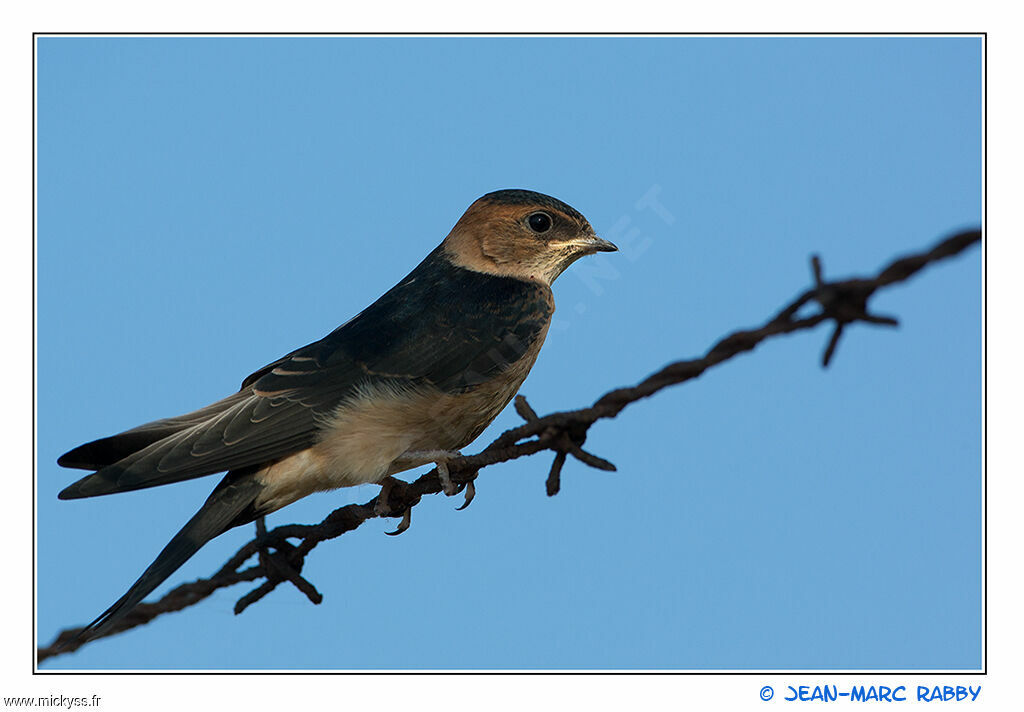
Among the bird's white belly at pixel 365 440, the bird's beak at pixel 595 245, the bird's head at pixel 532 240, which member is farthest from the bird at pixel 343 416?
the bird's beak at pixel 595 245

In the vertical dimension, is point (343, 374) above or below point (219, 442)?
above

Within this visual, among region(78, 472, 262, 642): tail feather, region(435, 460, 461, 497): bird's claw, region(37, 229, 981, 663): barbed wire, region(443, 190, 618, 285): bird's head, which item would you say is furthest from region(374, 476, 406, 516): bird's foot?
region(443, 190, 618, 285): bird's head

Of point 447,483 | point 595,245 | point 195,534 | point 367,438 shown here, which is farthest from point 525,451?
point 595,245

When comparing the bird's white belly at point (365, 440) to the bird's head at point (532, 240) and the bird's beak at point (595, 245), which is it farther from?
the bird's beak at point (595, 245)

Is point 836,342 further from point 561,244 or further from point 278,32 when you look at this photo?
point 278,32
